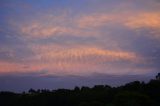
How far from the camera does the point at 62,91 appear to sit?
10762 cm

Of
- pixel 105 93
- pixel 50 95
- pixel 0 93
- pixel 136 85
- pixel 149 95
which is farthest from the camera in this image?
pixel 0 93

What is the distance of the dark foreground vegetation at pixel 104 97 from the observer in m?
72.0

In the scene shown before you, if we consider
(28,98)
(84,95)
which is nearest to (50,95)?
(28,98)

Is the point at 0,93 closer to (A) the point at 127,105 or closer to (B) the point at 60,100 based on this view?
(B) the point at 60,100

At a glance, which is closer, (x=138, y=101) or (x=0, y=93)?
(x=138, y=101)

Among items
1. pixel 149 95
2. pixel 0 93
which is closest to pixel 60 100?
pixel 149 95

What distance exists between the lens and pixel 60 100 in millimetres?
94250

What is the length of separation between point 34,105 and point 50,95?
6.44 m

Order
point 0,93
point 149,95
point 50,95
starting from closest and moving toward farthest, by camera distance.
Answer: point 149,95 → point 50,95 → point 0,93

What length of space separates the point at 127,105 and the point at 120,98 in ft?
24.0

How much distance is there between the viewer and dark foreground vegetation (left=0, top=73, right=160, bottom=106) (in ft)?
236

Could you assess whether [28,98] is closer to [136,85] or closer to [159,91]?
[136,85]

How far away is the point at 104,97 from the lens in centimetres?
8250

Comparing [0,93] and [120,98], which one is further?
[0,93]
